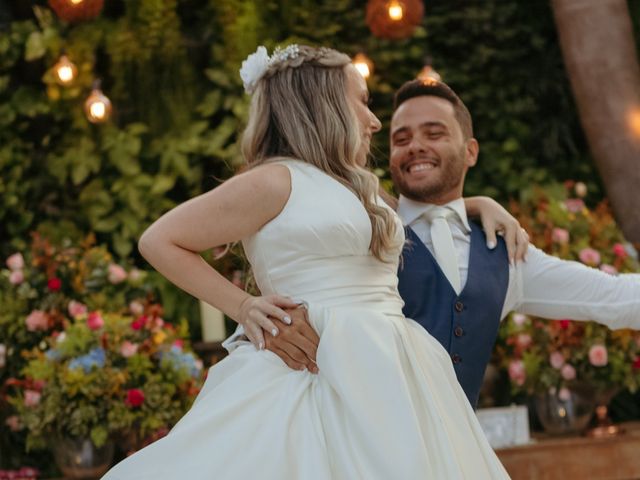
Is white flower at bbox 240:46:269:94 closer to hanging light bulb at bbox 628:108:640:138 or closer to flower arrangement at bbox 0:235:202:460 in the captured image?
flower arrangement at bbox 0:235:202:460

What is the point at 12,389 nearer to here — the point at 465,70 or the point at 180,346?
the point at 180,346

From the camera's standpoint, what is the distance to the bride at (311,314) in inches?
93.7

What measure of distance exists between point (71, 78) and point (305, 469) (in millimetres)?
3604

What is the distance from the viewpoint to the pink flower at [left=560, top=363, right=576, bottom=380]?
4750 mm

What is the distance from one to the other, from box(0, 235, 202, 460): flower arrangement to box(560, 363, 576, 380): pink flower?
1.37 m

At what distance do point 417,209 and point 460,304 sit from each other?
0.33 m

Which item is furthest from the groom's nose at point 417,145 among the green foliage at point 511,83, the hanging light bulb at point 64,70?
the green foliage at point 511,83

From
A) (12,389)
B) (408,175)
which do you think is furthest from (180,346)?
(408,175)

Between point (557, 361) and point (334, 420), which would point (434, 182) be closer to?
point (334, 420)

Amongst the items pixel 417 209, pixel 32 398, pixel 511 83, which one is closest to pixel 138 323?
pixel 32 398

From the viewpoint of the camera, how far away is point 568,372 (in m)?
4.75

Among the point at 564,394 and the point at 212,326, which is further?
the point at 212,326

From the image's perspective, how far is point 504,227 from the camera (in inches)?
133

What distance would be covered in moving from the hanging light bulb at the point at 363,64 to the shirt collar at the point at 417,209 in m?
2.04
